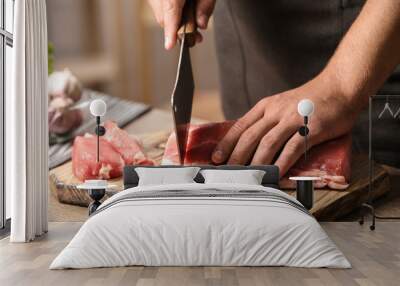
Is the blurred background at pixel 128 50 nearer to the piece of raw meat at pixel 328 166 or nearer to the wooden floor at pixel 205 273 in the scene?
the piece of raw meat at pixel 328 166

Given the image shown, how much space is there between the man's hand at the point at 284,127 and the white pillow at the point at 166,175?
0.61 ft

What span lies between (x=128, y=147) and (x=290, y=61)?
1137 mm

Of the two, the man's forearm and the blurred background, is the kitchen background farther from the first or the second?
the man's forearm

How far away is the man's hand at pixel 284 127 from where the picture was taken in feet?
13.5

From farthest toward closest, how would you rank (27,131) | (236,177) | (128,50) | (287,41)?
1. (128,50)
2. (287,41)
3. (236,177)
4. (27,131)

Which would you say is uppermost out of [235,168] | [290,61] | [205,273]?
[290,61]

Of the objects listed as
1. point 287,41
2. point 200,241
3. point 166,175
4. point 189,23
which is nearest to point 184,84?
point 189,23

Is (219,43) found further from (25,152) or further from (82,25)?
(25,152)

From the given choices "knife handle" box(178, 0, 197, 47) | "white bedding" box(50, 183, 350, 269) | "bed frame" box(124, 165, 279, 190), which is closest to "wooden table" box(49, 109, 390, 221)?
"bed frame" box(124, 165, 279, 190)

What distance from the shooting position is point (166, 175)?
4.09m

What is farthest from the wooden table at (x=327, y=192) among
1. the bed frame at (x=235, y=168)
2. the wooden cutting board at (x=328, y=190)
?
the bed frame at (x=235, y=168)

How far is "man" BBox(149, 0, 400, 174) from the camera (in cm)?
414

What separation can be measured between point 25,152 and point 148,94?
1.51 metres

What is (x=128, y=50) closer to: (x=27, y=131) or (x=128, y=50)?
(x=128, y=50)
